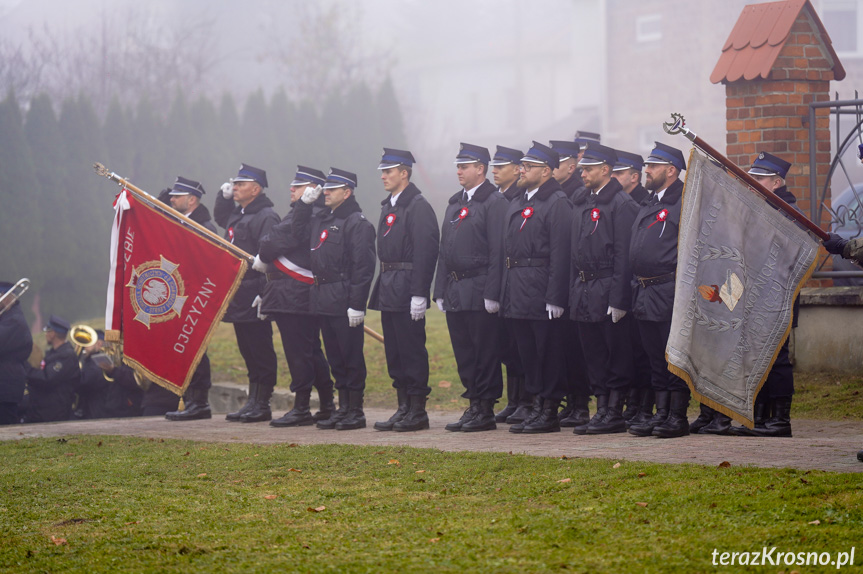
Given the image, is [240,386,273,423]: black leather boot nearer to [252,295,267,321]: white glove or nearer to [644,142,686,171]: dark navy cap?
[252,295,267,321]: white glove

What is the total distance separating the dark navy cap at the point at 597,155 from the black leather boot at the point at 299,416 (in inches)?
128

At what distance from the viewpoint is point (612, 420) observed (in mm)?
7895

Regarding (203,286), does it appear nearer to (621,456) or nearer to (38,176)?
(621,456)

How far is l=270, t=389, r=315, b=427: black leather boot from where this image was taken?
9.46 meters

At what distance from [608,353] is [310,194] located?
9.50ft

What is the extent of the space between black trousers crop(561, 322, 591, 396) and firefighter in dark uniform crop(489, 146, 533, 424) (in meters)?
0.44

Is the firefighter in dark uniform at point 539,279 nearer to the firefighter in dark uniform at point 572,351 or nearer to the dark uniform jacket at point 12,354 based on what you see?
the firefighter in dark uniform at point 572,351

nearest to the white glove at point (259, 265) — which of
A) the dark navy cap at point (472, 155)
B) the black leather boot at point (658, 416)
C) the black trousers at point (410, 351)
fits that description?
the black trousers at point (410, 351)

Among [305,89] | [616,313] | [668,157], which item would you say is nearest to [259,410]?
[616,313]

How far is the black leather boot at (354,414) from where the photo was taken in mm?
8993

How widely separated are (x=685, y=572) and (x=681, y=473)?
1.70 m

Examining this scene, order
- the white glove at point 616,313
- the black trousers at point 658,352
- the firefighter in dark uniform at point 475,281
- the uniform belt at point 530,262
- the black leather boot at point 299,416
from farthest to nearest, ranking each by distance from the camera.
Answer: the black leather boot at point 299,416 < the firefighter in dark uniform at point 475,281 < the uniform belt at point 530,262 < the white glove at point 616,313 < the black trousers at point 658,352

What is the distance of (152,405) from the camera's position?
38.3ft

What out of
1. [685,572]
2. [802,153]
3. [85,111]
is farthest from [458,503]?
[85,111]
